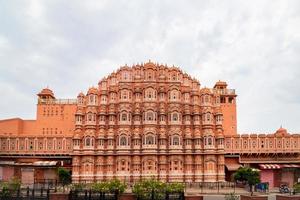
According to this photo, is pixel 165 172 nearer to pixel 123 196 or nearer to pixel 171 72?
pixel 171 72

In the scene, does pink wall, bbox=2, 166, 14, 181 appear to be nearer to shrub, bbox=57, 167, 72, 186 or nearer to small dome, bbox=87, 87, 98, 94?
shrub, bbox=57, 167, 72, 186

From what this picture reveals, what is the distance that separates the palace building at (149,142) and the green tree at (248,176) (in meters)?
4.80

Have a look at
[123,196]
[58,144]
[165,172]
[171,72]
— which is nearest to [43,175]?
[58,144]

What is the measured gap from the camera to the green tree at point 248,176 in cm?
5045

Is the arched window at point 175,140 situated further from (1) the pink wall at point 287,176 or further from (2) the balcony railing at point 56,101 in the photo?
(2) the balcony railing at point 56,101

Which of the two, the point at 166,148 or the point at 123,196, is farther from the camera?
the point at 166,148

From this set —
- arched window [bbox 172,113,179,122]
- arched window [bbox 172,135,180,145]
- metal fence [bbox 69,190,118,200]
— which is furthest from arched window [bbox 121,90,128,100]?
metal fence [bbox 69,190,118,200]

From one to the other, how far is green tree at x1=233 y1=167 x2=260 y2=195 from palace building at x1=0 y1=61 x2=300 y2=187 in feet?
15.7

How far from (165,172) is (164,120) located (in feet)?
23.9

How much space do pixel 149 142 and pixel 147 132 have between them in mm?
1422

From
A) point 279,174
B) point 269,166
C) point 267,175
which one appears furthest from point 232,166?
point 279,174

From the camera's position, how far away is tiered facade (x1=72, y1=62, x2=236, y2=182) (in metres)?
57.8

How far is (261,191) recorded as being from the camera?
48.8 m

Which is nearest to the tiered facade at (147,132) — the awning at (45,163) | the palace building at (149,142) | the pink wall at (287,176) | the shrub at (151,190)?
the palace building at (149,142)
